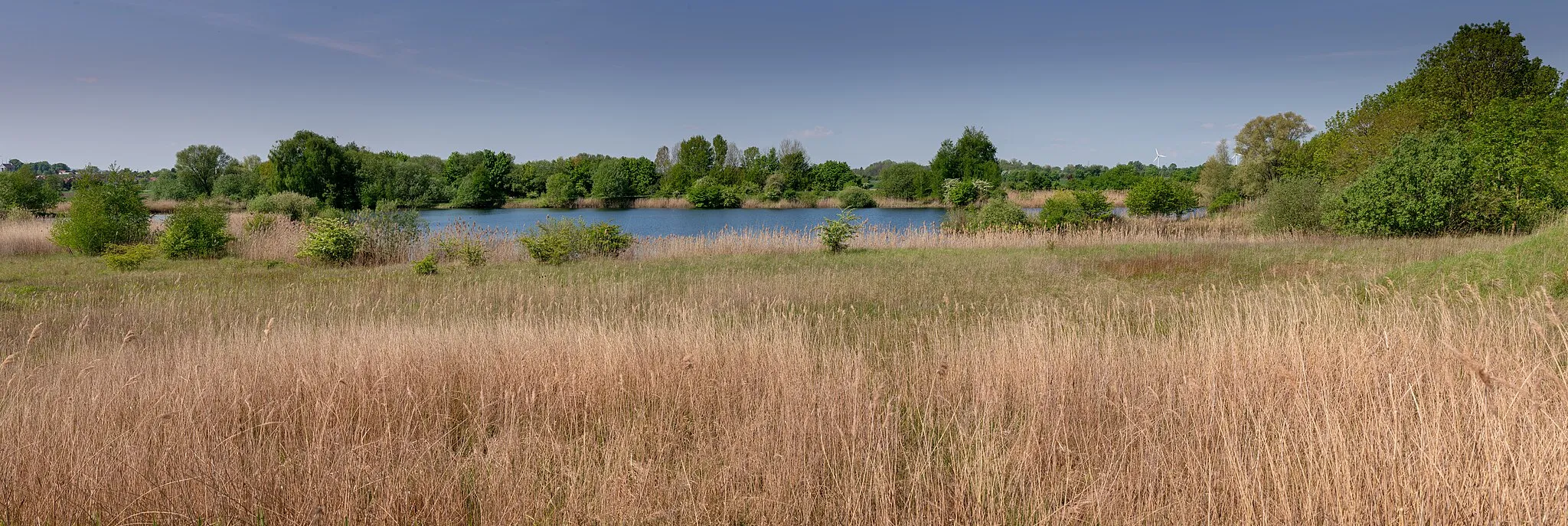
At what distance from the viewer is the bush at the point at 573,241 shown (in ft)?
56.5

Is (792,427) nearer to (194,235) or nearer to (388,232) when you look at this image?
(388,232)

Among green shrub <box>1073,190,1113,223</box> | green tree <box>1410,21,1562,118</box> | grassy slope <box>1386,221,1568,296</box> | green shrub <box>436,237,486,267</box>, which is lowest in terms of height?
green shrub <box>436,237,486,267</box>

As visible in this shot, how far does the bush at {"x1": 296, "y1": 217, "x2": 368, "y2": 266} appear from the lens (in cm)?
1669

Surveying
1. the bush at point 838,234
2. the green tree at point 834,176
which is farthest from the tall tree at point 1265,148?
the green tree at point 834,176

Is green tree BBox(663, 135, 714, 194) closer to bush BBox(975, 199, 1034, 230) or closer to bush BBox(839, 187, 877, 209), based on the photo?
bush BBox(839, 187, 877, 209)

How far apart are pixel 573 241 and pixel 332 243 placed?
5330mm

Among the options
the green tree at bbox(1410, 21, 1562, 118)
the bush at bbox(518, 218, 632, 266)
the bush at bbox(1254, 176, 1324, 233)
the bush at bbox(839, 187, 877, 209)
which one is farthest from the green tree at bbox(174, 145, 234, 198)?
the green tree at bbox(1410, 21, 1562, 118)

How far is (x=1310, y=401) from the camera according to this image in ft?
13.9

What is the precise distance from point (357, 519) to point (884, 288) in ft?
30.1

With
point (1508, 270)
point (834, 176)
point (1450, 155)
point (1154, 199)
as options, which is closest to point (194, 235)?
point (1508, 270)

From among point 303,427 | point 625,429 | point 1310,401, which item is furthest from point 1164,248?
point 303,427

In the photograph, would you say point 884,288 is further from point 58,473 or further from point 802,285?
point 58,473

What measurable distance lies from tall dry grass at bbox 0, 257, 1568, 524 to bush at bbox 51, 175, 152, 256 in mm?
15289

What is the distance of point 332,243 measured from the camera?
16.7 metres
